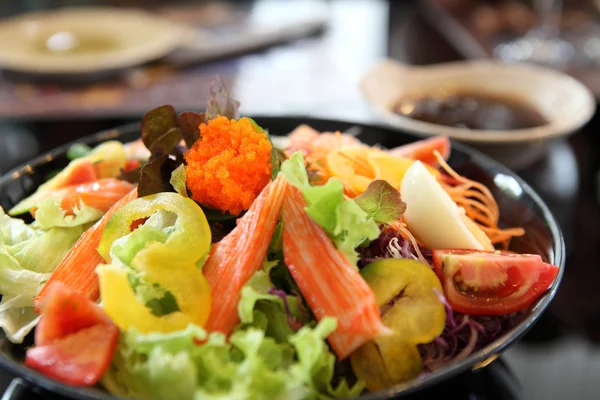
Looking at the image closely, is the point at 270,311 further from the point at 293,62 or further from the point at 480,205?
the point at 293,62

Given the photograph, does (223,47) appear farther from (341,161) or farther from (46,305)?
(46,305)

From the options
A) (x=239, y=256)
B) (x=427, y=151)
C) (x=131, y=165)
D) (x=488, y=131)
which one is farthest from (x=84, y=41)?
(x=239, y=256)

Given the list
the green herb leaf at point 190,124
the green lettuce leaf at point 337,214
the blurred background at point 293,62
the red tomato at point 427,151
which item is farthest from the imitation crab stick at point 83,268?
the blurred background at point 293,62

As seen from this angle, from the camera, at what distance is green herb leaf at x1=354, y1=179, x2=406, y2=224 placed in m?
0.95

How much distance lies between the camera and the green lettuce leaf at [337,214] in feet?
2.87

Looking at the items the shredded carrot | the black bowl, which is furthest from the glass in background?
the shredded carrot

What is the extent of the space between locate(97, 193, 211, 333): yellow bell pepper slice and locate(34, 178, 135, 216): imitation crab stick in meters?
0.23

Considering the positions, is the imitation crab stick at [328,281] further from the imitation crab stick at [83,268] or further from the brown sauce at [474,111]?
the brown sauce at [474,111]

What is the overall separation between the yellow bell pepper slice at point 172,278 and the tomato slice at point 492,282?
382 mm

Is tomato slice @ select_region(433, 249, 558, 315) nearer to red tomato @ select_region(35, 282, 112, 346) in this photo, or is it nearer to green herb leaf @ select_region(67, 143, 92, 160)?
red tomato @ select_region(35, 282, 112, 346)

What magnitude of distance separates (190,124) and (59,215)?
0.94ft


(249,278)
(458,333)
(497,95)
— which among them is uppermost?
(249,278)

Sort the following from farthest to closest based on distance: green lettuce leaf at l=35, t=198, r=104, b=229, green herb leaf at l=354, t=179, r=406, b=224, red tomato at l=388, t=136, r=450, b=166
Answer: red tomato at l=388, t=136, r=450, b=166 → green lettuce leaf at l=35, t=198, r=104, b=229 → green herb leaf at l=354, t=179, r=406, b=224

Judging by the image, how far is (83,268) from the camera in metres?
0.94
